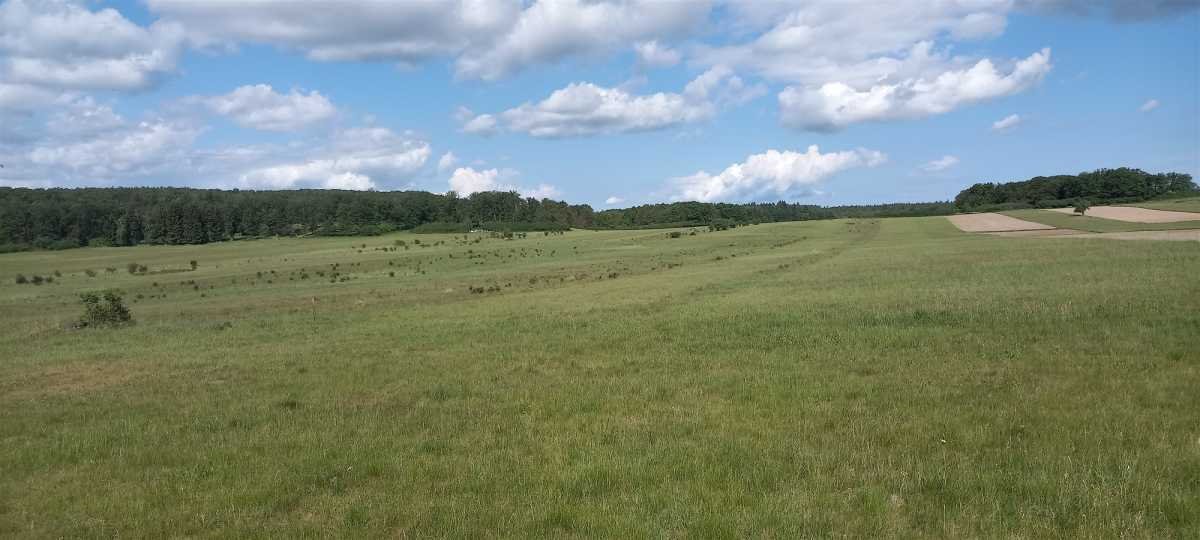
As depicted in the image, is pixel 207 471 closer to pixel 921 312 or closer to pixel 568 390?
pixel 568 390

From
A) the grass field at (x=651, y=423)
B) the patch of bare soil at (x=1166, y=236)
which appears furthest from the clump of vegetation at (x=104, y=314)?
the patch of bare soil at (x=1166, y=236)

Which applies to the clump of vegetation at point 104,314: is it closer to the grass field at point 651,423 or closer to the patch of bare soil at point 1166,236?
the grass field at point 651,423

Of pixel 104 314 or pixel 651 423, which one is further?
pixel 104 314

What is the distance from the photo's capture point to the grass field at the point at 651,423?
745cm

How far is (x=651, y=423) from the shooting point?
10.9m

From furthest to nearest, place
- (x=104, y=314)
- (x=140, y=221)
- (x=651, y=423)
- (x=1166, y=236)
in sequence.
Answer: (x=140, y=221) → (x=1166, y=236) → (x=104, y=314) → (x=651, y=423)

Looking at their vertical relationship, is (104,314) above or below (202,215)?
below

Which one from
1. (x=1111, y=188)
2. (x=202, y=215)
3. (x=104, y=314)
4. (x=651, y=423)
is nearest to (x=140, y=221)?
(x=202, y=215)

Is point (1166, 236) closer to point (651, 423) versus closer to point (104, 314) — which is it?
point (651, 423)

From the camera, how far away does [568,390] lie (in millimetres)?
13656

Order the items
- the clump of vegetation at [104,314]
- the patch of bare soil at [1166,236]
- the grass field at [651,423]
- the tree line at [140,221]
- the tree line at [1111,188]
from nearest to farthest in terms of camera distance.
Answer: the grass field at [651,423]
the clump of vegetation at [104,314]
the patch of bare soil at [1166,236]
the tree line at [140,221]
the tree line at [1111,188]

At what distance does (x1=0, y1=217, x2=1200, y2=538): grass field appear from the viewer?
293 inches

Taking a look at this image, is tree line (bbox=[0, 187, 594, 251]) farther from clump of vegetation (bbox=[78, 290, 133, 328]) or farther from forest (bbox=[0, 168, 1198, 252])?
clump of vegetation (bbox=[78, 290, 133, 328])

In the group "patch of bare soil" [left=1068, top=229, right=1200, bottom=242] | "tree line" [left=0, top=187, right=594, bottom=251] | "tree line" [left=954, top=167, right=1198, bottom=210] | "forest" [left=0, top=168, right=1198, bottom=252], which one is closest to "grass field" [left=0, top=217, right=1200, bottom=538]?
"patch of bare soil" [left=1068, top=229, right=1200, bottom=242]
